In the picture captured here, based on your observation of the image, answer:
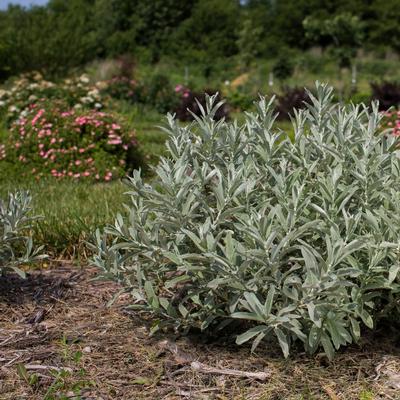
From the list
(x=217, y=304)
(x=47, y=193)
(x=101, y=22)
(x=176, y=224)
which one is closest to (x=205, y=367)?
(x=217, y=304)

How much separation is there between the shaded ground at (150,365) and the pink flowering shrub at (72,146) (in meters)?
4.44

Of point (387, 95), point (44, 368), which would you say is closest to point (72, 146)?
point (44, 368)

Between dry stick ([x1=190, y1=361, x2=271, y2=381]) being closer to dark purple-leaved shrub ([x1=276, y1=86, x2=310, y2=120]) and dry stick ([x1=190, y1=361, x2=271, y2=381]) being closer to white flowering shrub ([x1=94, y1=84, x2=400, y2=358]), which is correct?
white flowering shrub ([x1=94, y1=84, x2=400, y2=358])

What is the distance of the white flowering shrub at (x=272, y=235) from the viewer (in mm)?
2152

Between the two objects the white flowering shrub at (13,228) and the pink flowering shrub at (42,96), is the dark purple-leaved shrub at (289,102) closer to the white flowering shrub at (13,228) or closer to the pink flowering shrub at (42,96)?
the pink flowering shrub at (42,96)

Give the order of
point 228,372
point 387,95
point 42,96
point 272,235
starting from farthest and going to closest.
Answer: point 387,95 → point 42,96 → point 228,372 → point 272,235

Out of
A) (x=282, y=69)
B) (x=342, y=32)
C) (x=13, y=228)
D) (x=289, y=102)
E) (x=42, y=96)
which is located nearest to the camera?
(x=13, y=228)

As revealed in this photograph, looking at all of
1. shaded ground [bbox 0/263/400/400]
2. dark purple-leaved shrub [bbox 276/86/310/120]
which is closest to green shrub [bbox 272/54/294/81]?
dark purple-leaved shrub [bbox 276/86/310/120]

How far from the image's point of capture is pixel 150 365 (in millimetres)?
2400

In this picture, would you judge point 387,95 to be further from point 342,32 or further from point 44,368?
point 342,32

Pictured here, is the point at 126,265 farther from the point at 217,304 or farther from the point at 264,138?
the point at 264,138

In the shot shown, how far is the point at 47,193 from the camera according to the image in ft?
18.3

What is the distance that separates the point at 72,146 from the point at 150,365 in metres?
5.39

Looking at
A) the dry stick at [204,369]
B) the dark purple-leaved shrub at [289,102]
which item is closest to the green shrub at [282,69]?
the dark purple-leaved shrub at [289,102]
